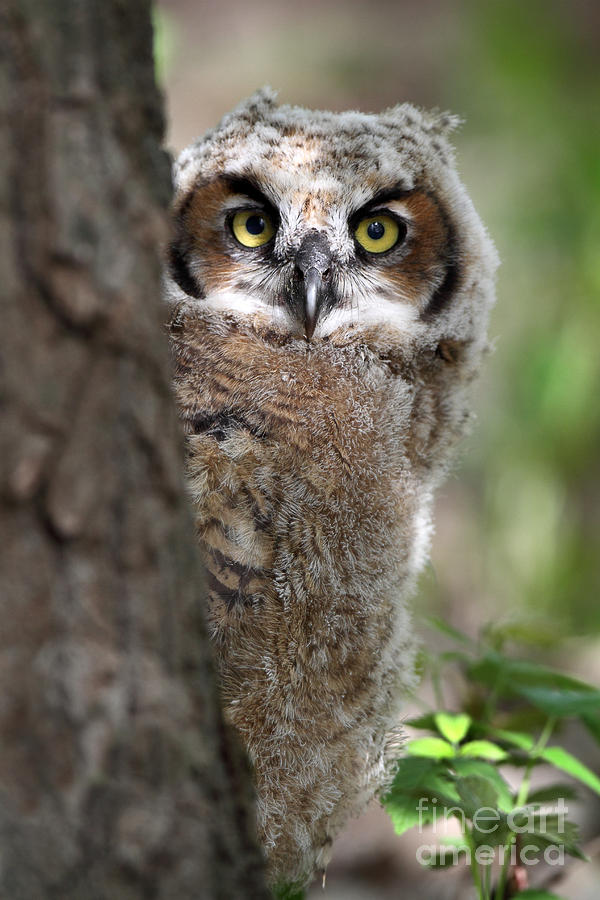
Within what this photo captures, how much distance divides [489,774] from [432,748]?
12cm

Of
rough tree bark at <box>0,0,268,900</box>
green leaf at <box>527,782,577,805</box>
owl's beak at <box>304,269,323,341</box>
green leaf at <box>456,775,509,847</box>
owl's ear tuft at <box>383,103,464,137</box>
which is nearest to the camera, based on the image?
rough tree bark at <box>0,0,268,900</box>

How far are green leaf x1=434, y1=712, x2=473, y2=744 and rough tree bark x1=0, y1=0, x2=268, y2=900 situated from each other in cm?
82

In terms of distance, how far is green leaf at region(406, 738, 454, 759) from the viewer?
1616 mm

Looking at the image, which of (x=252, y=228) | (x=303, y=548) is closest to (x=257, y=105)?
(x=252, y=228)

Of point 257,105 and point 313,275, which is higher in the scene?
point 257,105

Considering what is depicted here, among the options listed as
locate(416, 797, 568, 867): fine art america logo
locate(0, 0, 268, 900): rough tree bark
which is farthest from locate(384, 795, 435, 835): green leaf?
locate(0, 0, 268, 900): rough tree bark

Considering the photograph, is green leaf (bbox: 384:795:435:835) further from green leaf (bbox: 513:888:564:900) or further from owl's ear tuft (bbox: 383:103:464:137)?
owl's ear tuft (bbox: 383:103:464:137)

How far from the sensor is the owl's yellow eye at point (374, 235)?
75.8 inches

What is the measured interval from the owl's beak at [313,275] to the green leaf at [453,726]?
0.82 metres

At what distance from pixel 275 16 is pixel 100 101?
8.34m

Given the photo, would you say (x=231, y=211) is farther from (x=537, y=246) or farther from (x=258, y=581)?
(x=537, y=246)

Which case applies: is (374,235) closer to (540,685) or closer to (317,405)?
(317,405)

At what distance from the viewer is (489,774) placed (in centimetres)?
156

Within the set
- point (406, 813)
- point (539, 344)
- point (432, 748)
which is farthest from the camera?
point (539, 344)
